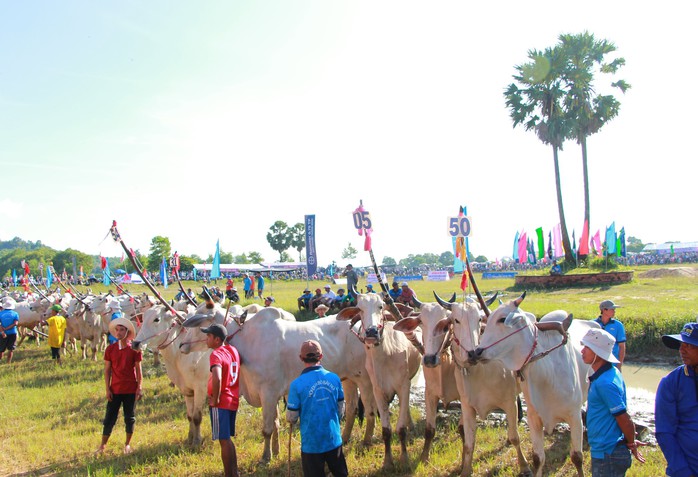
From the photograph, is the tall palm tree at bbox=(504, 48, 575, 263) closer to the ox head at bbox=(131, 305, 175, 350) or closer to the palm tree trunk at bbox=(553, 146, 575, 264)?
the palm tree trunk at bbox=(553, 146, 575, 264)

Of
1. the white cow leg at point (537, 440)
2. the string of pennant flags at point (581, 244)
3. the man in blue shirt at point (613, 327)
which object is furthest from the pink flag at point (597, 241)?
the white cow leg at point (537, 440)

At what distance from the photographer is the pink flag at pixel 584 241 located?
102ft

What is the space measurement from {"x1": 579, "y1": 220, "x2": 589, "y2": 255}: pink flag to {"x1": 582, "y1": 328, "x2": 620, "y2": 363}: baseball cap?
2924cm

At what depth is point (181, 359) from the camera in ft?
26.9

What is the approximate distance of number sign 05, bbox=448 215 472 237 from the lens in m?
7.20

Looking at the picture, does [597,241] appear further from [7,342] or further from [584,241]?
[7,342]

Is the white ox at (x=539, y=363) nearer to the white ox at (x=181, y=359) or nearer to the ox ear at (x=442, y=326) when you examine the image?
the ox ear at (x=442, y=326)

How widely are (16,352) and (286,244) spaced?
86.0 meters

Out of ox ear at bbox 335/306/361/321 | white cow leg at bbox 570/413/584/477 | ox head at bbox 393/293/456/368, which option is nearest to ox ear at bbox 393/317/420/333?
ox head at bbox 393/293/456/368

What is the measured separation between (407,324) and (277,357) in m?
1.83

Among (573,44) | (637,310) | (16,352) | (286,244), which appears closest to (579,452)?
(637,310)

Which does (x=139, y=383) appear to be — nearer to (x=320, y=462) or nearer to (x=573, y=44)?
(x=320, y=462)

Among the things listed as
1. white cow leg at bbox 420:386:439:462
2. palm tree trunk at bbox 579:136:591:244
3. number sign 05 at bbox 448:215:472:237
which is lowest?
white cow leg at bbox 420:386:439:462

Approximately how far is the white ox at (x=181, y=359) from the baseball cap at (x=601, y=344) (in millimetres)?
5297
